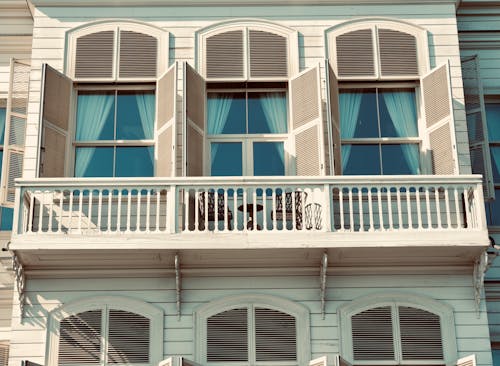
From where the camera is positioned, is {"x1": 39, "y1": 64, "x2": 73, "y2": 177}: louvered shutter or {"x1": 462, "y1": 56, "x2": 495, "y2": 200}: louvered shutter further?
{"x1": 462, "y1": 56, "x2": 495, "y2": 200}: louvered shutter

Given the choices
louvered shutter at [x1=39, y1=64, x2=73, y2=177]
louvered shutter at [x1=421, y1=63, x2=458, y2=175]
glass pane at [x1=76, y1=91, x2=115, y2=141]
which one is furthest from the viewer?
glass pane at [x1=76, y1=91, x2=115, y2=141]

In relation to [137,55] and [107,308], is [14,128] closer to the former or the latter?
[137,55]

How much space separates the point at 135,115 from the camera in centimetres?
1482

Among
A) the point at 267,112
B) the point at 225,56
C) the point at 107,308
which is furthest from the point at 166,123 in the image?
the point at 107,308

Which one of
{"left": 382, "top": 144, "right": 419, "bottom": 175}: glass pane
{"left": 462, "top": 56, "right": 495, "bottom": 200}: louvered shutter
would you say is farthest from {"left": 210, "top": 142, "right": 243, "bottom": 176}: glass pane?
{"left": 462, "top": 56, "right": 495, "bottom": 200}: louvered shutter

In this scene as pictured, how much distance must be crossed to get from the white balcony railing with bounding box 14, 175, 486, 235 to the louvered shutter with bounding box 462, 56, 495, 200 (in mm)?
1171

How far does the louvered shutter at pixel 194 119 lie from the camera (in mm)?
13734

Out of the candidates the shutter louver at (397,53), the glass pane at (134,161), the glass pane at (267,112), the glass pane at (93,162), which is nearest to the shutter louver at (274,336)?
the glass pane at (134,161)

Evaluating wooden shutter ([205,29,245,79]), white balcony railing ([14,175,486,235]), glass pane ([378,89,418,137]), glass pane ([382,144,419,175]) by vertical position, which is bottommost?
white balcony railing ([14,175,486,235])

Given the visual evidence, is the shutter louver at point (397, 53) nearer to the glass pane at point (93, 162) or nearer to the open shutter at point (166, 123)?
the open shutter at point (166, 123)

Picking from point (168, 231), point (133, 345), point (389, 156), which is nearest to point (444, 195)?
point (389, 156)

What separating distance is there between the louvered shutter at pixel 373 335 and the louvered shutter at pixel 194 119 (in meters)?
3.13

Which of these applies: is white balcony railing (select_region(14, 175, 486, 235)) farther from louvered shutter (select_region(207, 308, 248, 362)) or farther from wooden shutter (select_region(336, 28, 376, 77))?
wooden shutter (select_region(336, 28, 376, 77))

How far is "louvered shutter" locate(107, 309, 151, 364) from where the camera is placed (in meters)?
12.7
